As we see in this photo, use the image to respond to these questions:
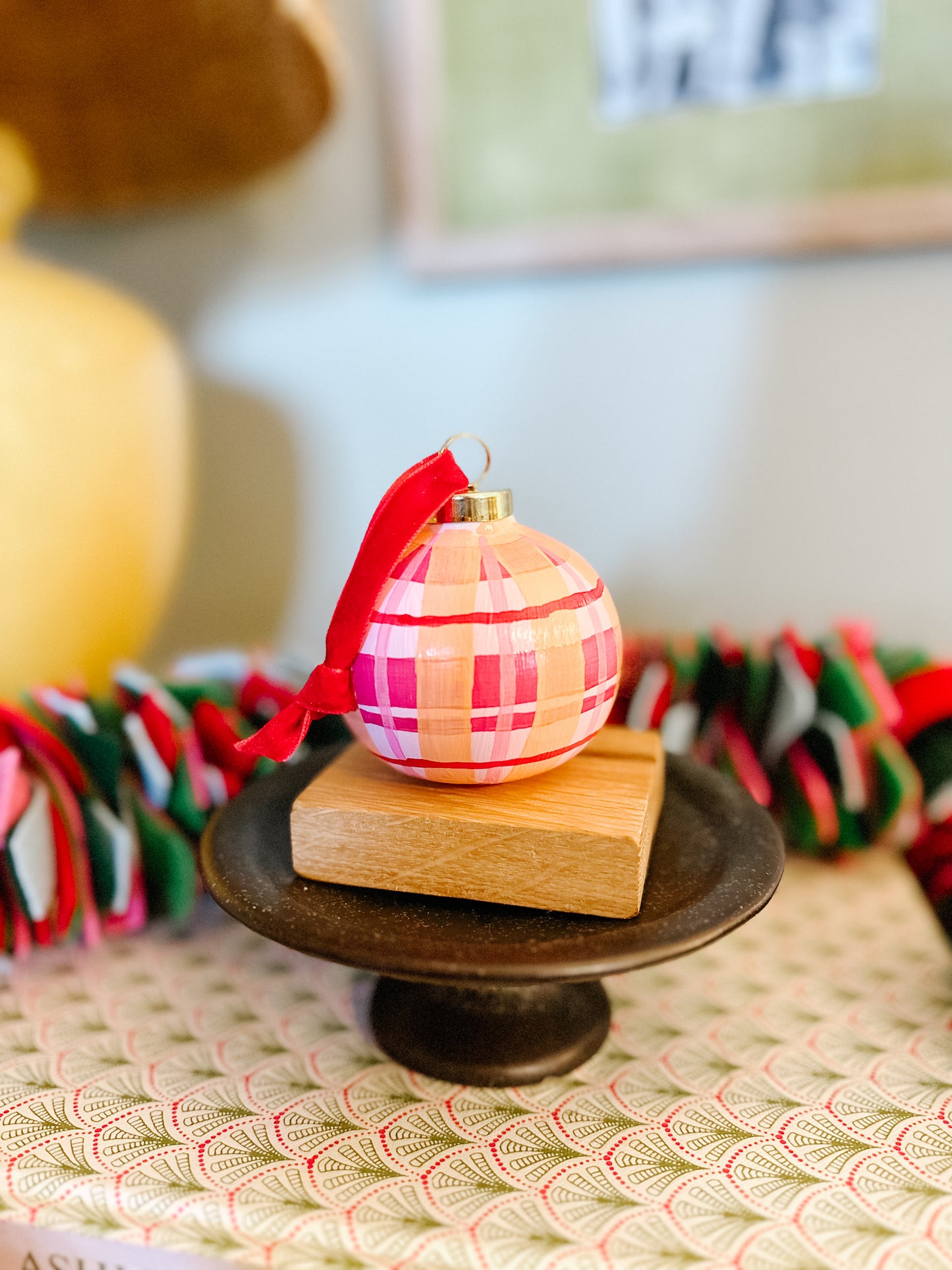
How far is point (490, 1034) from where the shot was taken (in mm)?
433

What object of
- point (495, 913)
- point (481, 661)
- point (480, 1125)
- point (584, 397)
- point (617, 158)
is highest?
point (617, 158)

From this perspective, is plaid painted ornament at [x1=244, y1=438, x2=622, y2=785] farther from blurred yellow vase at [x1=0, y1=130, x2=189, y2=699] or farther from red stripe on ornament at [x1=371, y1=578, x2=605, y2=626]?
blurred yellow vase at [x1=0, y1=130, x2=189, y2=699]

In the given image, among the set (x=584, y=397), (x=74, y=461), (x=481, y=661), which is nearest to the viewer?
(x=481, y=661)

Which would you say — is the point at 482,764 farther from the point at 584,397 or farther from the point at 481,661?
the point at 584,397

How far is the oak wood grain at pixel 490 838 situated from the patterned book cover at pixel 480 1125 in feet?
0.35

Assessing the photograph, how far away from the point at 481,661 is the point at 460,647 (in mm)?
11

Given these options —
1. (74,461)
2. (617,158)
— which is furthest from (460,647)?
(617,158)

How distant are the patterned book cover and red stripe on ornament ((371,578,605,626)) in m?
0.22

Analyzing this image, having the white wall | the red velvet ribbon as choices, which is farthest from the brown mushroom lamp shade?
the red velvet ribbon

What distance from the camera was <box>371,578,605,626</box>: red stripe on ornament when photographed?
0.38 m

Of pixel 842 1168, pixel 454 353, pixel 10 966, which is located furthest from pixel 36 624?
pixel 842 1168

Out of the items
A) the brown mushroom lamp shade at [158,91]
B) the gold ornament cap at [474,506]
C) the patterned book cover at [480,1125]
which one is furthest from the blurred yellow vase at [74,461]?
the gold ornament cap at [474,506]

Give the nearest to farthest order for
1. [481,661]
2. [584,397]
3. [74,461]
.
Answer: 1. [481,661]
2. [74,461]
3. [584,397]

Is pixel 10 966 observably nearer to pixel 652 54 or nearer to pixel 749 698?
pixel 749 698
